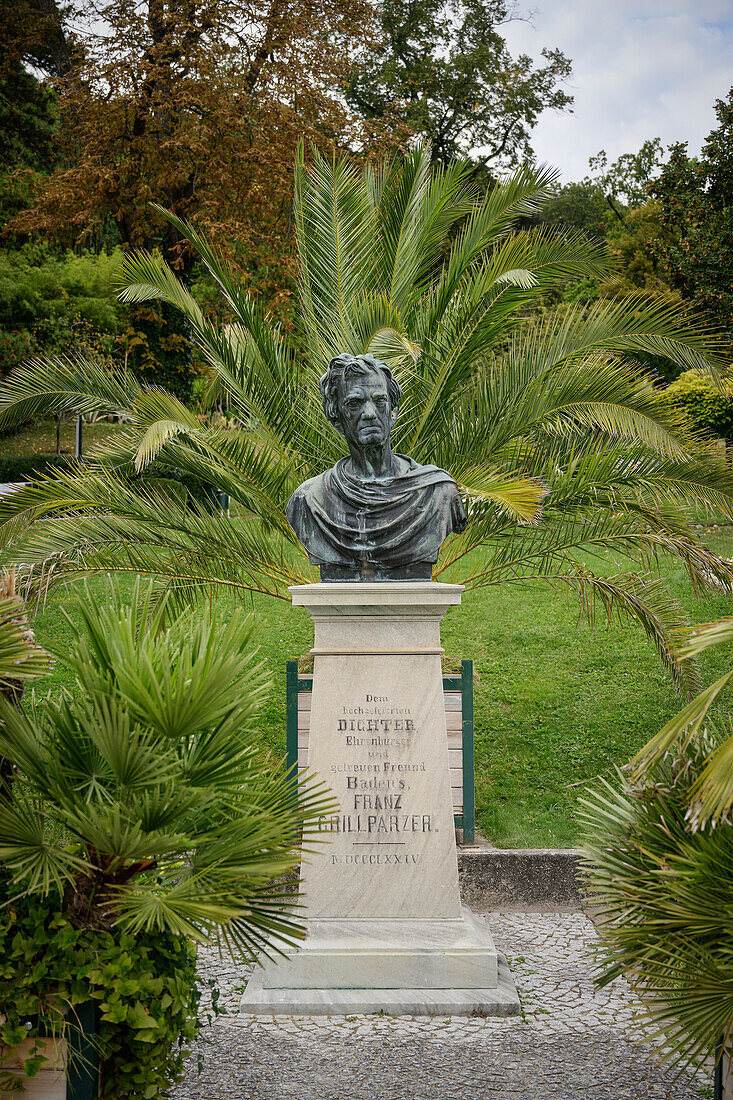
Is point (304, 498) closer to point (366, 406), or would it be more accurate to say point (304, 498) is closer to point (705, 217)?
point (366, 406)

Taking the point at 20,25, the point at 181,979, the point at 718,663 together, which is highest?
the point at 20,25

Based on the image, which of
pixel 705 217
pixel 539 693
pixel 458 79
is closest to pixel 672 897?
pixel 539 693

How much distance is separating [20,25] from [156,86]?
5526 mm

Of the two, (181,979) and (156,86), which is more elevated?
(156,86)

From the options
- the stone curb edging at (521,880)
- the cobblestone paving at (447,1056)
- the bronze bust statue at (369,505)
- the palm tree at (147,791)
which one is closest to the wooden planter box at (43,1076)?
the palm tree at (147,791)

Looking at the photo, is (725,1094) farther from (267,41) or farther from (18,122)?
(18,122)

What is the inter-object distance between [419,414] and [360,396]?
116 inches

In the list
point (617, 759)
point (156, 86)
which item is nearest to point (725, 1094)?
point (617, 759)

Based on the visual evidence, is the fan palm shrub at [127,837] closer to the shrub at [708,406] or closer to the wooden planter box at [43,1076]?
the wooden planter box at [43,1076]

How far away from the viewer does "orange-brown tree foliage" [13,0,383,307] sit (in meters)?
16.2

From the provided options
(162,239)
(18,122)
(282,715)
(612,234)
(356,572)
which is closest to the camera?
(356,572)

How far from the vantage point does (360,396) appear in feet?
16.4

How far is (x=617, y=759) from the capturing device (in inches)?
315

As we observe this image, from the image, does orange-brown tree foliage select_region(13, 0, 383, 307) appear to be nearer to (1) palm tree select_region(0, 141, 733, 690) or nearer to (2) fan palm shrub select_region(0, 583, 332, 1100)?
(1) palm tree select_region(0, 141, 733, 690)
